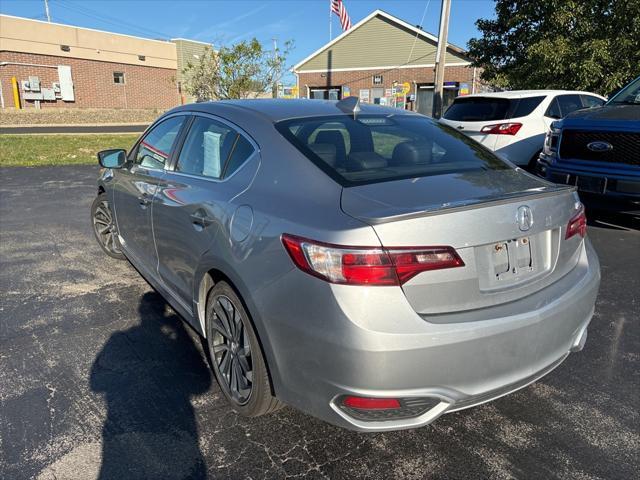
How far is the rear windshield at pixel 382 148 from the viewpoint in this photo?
8.25ft

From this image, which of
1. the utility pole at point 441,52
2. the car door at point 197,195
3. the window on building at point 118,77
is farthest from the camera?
the window on building at point 118,77

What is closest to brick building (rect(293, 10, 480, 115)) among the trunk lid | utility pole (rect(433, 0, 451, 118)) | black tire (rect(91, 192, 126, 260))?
utility pole (rect(433, 0, 451, 118))

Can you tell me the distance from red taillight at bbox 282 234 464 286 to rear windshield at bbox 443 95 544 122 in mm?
7225

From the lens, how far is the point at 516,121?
8.27 m

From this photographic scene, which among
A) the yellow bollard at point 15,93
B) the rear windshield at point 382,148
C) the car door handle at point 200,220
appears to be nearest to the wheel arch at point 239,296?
the car door handle at point 200,220

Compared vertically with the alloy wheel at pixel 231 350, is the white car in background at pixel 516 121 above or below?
above

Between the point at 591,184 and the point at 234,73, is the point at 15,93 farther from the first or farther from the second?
the point at 591,184

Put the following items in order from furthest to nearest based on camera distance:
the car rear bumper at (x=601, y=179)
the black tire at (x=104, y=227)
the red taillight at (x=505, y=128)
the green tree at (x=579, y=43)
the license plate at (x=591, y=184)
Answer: the green tree at (x=579, y=43)
the red taillight at (x=505, y=128)
the license plate at (x=591, y=184)
the car rear bumper at (x=601, y=179)
the black tire at (x=104, y=227)

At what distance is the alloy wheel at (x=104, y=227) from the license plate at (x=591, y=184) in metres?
5.15

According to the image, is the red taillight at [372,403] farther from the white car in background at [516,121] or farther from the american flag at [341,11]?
the american flag at [341,11]

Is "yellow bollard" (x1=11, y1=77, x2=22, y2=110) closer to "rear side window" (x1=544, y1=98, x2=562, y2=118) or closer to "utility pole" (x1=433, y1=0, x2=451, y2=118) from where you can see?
"utility pole" (x1=433, y1=0, x2=451, y2=118)

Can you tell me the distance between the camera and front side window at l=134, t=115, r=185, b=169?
361cm

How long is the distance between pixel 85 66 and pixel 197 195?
4502 centimetres

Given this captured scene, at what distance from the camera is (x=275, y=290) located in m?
2.16
